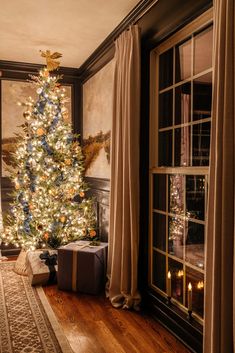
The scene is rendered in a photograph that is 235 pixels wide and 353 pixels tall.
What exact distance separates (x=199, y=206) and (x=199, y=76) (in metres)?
0.97

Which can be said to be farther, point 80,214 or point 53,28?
point 80,214

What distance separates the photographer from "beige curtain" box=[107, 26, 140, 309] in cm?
310

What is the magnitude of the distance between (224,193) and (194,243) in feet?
2.95

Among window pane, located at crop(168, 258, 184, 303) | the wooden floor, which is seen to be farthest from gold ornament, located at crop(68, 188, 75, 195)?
window pane, located at crop(168, 258, 184, 303)

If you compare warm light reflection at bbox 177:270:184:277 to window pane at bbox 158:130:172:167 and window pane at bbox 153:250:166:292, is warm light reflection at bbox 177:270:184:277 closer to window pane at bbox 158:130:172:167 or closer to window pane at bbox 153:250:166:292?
window pane at bbox 153:250:166:292

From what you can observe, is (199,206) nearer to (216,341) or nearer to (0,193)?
(216,341)

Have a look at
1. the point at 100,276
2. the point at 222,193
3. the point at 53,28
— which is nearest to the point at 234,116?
the point at 222,193

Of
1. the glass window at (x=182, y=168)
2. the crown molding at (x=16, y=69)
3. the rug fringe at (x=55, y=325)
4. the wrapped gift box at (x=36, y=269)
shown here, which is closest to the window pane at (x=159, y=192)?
the glass window at (x=182, y=168)

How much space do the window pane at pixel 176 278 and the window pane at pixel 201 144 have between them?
870 millimetres

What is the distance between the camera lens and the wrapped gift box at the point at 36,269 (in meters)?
3.75

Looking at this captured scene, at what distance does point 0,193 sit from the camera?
16.4ft

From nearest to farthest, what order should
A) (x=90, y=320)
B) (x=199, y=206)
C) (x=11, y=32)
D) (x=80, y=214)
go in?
(x=199, y=206), (x=90, y=320), (x=11, y=32), (x=80, y=214)

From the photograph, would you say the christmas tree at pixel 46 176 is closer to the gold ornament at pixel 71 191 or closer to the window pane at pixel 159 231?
the gold ornament at pixel 71 191

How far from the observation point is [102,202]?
14.5 feet
